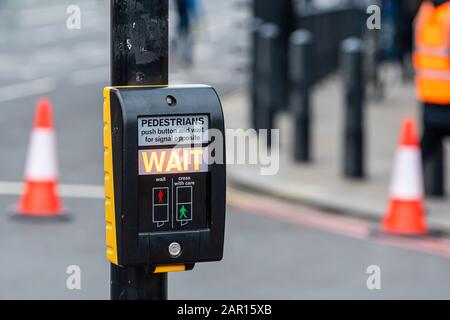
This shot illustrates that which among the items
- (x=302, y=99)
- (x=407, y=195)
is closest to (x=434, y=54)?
(x=407, y=195)

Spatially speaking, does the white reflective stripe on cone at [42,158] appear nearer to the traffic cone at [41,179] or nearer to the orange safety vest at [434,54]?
the traffic cone at [41,179]

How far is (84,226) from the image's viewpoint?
31.6 feet

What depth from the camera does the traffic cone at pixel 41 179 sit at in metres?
9.80

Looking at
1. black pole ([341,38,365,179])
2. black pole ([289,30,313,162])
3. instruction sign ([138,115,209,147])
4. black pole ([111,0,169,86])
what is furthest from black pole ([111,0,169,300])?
black pole ([289,30,313,162])

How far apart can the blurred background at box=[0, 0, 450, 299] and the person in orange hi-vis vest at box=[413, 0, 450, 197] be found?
329 millimetres

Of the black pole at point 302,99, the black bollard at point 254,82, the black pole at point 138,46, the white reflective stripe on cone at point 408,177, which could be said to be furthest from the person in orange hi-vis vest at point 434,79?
the black pole at point 138,46

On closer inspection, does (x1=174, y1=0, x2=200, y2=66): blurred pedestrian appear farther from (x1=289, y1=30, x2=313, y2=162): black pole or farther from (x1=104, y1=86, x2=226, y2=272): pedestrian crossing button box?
(x1=104, y1=86, x2=226, y2=272): pedestrian crossing button box

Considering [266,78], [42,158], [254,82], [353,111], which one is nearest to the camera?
[42,158]

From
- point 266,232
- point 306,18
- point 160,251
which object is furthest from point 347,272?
point 306,18

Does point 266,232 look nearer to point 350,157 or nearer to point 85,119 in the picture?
point 350,157

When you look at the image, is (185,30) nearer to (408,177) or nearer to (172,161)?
(408,177)

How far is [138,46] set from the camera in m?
3.48

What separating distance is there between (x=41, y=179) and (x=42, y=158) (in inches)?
8.8
